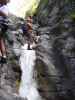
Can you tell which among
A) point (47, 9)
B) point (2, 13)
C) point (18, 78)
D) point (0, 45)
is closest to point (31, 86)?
point (18, 78)

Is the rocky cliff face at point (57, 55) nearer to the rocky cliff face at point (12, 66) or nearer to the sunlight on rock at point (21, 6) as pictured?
the rocky cliff face at point (12, 66)

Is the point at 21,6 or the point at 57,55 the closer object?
the point at 57,55

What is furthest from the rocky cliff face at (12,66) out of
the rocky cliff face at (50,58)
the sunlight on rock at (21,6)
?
the sunlight on rock at (21,6)

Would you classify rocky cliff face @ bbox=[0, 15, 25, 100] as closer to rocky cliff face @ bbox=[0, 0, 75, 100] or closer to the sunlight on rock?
rocky cliff face @ bbox=[0, 0, 75, 100]

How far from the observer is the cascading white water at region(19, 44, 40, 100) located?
307 cm

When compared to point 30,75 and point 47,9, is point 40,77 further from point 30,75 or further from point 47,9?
point 47,9

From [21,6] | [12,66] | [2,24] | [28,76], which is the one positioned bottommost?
[28,76]

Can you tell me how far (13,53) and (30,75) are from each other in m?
0.32

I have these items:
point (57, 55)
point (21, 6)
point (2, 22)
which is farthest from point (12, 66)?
point (21, 6)

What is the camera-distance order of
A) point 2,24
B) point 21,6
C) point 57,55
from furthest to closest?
point 21,6 < point 57,55 < point 2,24

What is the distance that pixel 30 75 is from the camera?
3.37 m

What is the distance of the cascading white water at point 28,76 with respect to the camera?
307cm

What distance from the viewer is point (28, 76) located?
3354mm

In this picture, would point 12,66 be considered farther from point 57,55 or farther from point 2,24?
point 2,24
